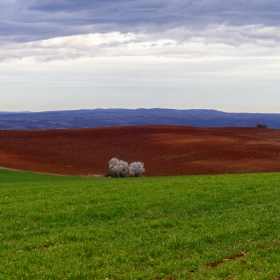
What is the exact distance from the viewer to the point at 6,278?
10.2 m

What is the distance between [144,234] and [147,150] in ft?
148

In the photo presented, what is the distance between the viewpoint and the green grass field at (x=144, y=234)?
10594mm

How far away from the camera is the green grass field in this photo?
1059 cm

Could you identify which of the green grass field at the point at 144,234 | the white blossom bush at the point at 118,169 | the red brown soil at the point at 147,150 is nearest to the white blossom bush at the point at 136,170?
the white blossom bush at the point at 118,169

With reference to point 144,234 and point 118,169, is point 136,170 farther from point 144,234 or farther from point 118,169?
point 144,234

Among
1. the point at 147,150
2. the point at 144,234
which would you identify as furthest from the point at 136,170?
the point at 144,234

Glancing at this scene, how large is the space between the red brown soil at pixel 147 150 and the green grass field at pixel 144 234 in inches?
925

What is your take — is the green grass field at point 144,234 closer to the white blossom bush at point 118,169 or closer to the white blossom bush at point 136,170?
the white blossom bush at point 118,169

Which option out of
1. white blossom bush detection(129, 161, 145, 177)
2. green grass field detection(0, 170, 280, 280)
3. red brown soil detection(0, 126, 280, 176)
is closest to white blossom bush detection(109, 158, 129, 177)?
white blossom bush detection(129, 161, 145, 177)

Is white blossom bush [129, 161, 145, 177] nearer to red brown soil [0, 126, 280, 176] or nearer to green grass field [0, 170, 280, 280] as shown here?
red brown soil [0, 126, 280, 176]

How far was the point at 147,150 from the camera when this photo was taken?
58.5 meters

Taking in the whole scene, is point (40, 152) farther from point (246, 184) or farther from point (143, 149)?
point (246, 184)

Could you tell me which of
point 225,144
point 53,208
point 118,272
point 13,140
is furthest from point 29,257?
point 13,140

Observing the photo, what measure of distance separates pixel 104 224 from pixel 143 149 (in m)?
44.4
